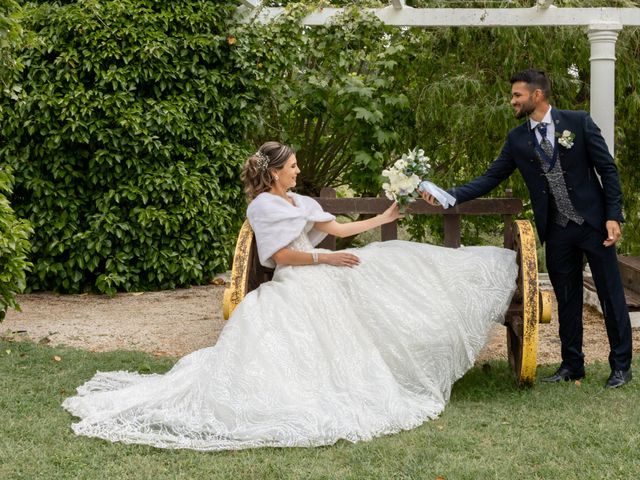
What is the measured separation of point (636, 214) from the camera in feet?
29.1

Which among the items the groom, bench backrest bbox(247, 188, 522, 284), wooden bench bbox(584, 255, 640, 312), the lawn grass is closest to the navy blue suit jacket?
the groom

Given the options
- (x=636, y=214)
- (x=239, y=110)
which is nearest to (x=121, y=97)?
Result: (x=239, y=110)

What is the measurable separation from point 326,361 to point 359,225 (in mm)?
906

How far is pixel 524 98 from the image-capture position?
178 inches

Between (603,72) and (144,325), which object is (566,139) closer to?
(603,72)

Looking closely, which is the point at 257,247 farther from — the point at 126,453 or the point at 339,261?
the point at 126,453

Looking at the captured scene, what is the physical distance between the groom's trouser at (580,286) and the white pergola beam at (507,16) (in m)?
2.95

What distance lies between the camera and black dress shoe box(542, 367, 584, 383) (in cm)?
469

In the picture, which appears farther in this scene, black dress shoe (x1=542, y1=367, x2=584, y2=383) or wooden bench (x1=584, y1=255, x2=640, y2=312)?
wooden bench (x1=584, y1=255, x2=640, y2=312)

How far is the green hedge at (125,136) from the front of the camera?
7.64m

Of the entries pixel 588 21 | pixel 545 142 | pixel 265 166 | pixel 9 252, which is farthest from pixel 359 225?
pixel 588 21

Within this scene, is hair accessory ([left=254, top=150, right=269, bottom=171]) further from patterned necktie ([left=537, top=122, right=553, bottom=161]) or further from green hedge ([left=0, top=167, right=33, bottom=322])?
green hedge ([left=0, top=167, right=33, bottom=322])

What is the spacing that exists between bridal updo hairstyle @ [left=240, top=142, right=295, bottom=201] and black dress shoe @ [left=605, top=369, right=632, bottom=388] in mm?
2065

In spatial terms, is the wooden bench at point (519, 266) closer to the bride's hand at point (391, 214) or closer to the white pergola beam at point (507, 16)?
the bride's hand at point (391, 214)
